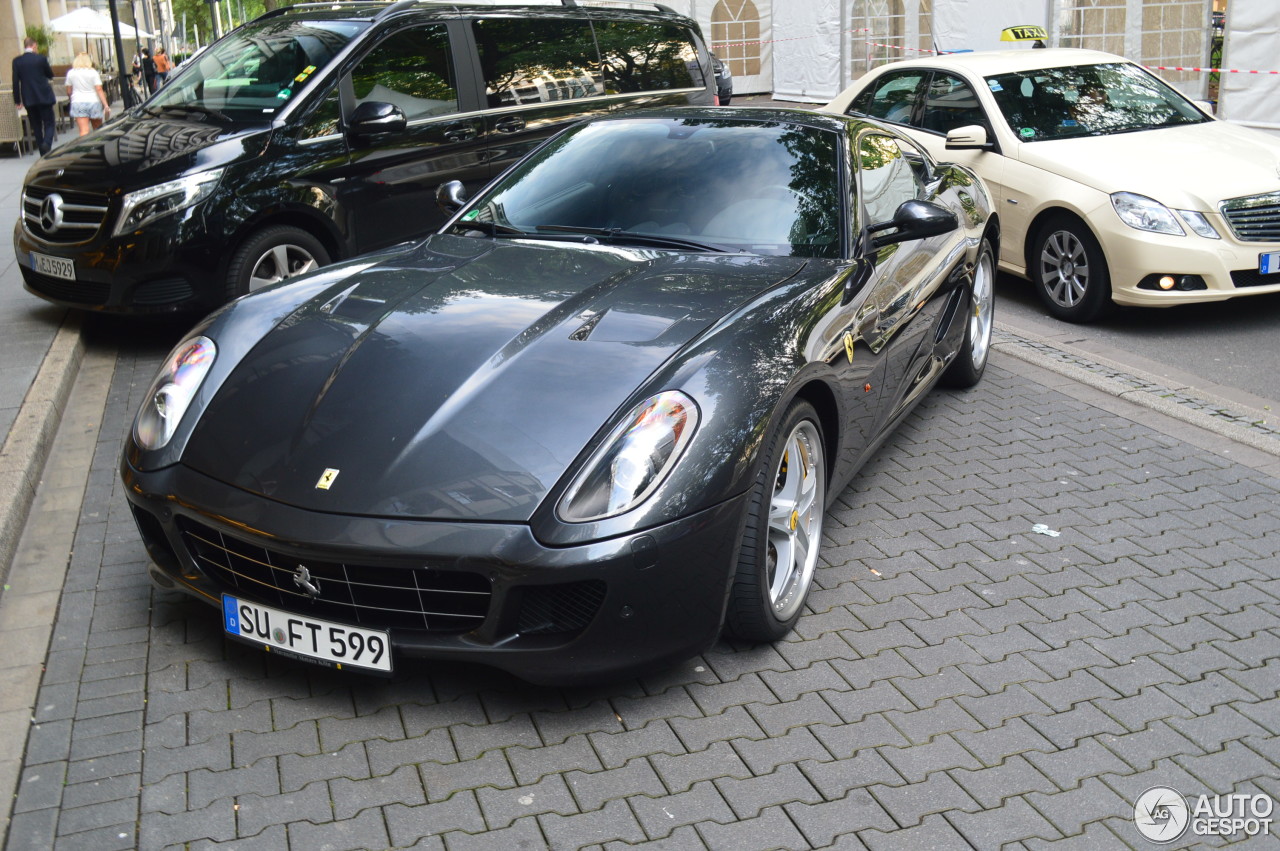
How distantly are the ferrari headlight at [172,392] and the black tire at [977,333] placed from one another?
3709 millimetres

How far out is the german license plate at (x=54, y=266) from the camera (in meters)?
6.81

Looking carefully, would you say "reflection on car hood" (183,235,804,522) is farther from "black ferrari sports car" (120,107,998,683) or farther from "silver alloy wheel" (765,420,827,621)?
"silver alloy wheel" (765,420,827,621)

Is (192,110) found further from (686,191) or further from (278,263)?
(686,191)

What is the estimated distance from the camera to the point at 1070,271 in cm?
788

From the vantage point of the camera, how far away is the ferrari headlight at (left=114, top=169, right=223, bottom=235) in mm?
6605

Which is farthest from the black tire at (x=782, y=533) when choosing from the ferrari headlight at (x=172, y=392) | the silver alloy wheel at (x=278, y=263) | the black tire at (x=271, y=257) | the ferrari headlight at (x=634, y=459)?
the silver alloy wheel at (x=278, y=263)

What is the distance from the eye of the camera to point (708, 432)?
323cm

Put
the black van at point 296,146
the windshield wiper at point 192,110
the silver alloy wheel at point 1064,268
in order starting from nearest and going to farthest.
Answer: the black van at point 296,146 → the windshield wiper at point 192,110 → the silver alloy wheel at point 1064,268

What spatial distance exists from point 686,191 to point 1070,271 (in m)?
4.23

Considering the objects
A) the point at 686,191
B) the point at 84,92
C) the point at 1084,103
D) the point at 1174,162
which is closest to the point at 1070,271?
the point at 1174,162

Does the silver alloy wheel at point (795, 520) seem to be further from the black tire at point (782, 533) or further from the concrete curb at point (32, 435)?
the concrete curb at point (32, 435)

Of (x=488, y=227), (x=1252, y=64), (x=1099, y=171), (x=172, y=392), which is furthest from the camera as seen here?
(x=1252, y=64)

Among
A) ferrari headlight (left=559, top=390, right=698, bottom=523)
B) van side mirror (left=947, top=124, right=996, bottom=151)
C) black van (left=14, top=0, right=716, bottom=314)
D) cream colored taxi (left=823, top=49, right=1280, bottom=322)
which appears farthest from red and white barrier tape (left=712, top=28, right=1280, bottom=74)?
Answer: ferrari headlight (left=559, top=390, right=698, bottom=523)

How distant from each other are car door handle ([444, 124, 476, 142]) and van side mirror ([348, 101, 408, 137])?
62 centimetres
